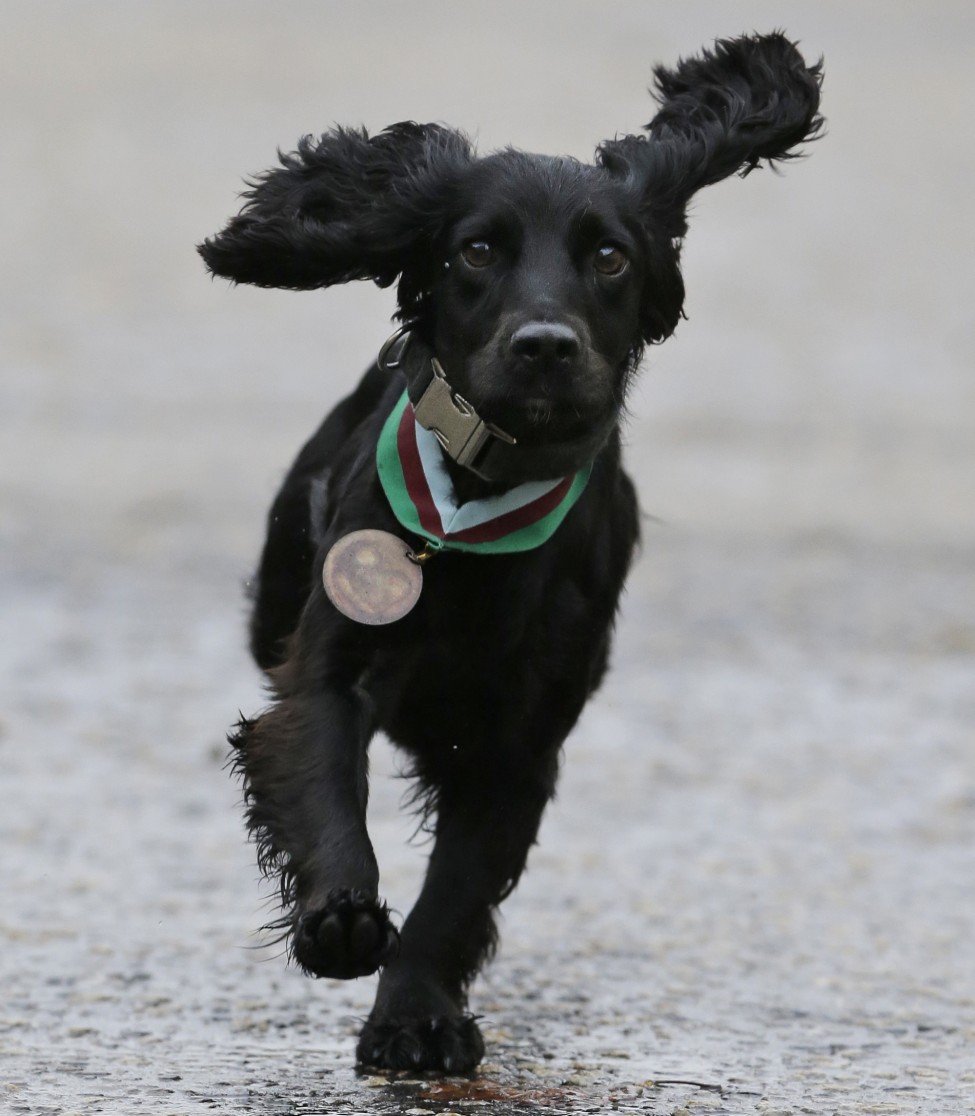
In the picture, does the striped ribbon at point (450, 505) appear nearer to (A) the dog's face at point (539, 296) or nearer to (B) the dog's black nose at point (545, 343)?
(A) the dog's face at point (539, 296)

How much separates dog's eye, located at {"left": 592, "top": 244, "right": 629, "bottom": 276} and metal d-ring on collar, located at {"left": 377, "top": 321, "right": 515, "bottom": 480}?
369 millimetres

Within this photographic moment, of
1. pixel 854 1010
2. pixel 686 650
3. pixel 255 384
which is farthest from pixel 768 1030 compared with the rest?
pixel 255 384

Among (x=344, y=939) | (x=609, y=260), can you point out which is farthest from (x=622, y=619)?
(x=344, y=939)

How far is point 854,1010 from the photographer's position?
218 inches

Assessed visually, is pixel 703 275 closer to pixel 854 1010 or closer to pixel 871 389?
pixel 871 389

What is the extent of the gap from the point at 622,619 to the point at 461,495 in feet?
23.4

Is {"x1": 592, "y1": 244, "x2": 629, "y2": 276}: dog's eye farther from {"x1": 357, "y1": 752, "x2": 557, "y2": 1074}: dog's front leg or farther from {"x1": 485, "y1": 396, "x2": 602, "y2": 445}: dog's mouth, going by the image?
{"x1": 357, "y1": 752, "x2": 557, "y2": 1074}: dog's front leg

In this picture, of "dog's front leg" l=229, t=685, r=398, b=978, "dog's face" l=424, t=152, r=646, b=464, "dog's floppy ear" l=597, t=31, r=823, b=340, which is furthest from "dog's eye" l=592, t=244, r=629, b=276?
"dog's front leg" l=229, t=685, r=398, b=978

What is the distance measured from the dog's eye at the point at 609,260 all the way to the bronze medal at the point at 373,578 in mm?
664

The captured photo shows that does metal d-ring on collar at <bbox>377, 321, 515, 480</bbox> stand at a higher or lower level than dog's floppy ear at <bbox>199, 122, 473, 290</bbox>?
lower

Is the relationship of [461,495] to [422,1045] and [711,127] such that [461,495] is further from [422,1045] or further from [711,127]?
[422,1045]

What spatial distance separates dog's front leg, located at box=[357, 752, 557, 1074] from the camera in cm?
475

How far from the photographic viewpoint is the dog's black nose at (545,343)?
397cm

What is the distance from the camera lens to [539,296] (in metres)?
4.11
